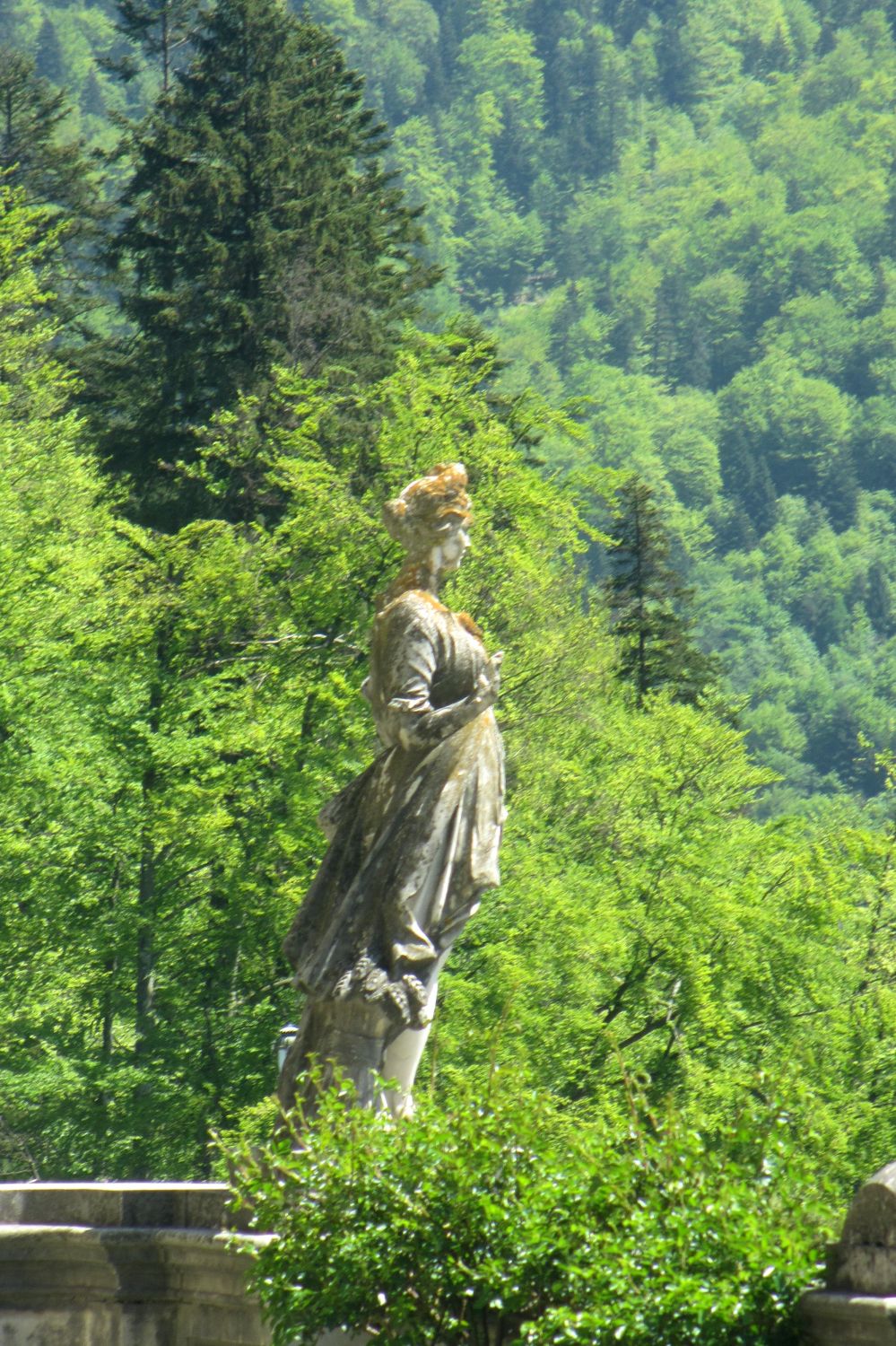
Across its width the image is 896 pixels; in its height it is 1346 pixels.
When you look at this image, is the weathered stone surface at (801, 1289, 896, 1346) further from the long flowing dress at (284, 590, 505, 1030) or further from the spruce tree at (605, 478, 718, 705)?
the spruce tree at (605, 478, 718, 705)

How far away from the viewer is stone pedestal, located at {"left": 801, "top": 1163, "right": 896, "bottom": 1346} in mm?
6473

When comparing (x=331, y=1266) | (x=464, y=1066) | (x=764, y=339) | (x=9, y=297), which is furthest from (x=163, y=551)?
(x=764, y=339)

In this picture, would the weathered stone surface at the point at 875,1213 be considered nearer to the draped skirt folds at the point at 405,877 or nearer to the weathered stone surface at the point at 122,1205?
the draped skirt folds at the point at 405,877

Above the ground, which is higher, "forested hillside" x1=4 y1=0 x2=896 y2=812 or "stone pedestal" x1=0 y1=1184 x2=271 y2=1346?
"forested hillside" x1=4 y1=0 x2=896 y2=812

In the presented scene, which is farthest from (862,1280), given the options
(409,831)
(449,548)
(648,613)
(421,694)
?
(648,613)

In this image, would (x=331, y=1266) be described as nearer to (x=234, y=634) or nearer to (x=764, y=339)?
(x=234, y=634)

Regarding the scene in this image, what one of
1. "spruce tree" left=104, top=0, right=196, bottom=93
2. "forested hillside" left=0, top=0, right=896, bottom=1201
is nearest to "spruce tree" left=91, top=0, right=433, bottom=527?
"forested hillside" left=0, top=0, right=896, bottom=1201

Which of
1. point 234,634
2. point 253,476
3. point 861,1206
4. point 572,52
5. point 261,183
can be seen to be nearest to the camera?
point 861,1206

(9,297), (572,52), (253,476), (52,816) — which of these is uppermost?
(572,52)

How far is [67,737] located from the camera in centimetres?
2608

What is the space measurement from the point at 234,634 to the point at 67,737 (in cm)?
311

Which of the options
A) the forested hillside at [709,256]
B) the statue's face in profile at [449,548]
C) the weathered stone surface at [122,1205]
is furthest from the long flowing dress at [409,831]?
the forested hillside at [709,256]

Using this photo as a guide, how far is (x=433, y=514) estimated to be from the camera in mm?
9562

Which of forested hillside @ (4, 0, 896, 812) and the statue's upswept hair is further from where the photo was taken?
forested hillside @ (4, 0, 896, 812)
